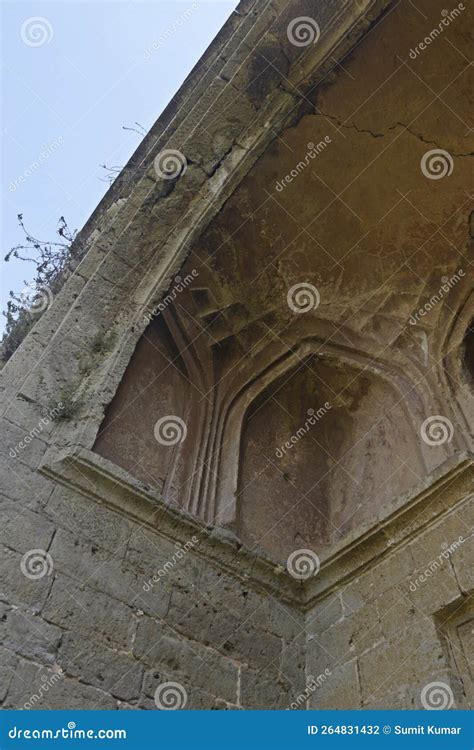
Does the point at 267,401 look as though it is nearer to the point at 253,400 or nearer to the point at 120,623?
the point at 253,400

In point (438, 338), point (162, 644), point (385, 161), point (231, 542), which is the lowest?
point (162, 644)

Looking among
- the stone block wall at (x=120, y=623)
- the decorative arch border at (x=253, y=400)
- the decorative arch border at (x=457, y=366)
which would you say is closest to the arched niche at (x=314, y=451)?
the decorative arch border at (x=253, y=400)

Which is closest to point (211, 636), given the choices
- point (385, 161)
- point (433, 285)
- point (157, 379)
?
point (157, 379)

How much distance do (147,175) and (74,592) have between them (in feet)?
10.2

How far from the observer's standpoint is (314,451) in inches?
215

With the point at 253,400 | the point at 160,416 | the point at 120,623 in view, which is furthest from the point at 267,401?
the point at 120,623

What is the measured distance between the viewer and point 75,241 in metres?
6.07

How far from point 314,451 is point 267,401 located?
0.57 metres

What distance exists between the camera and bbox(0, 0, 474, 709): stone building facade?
3.59 metres

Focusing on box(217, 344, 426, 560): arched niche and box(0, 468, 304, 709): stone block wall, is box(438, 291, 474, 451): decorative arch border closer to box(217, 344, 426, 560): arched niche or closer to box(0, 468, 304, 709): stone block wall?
box(217, 344, 426, 560): arched niche

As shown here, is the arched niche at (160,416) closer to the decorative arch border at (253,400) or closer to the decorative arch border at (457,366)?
the decorative arch border at (253,400)

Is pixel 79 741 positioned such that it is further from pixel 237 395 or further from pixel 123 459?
pixel 237 395

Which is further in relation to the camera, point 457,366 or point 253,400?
point 253,400

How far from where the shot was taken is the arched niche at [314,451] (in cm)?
477
